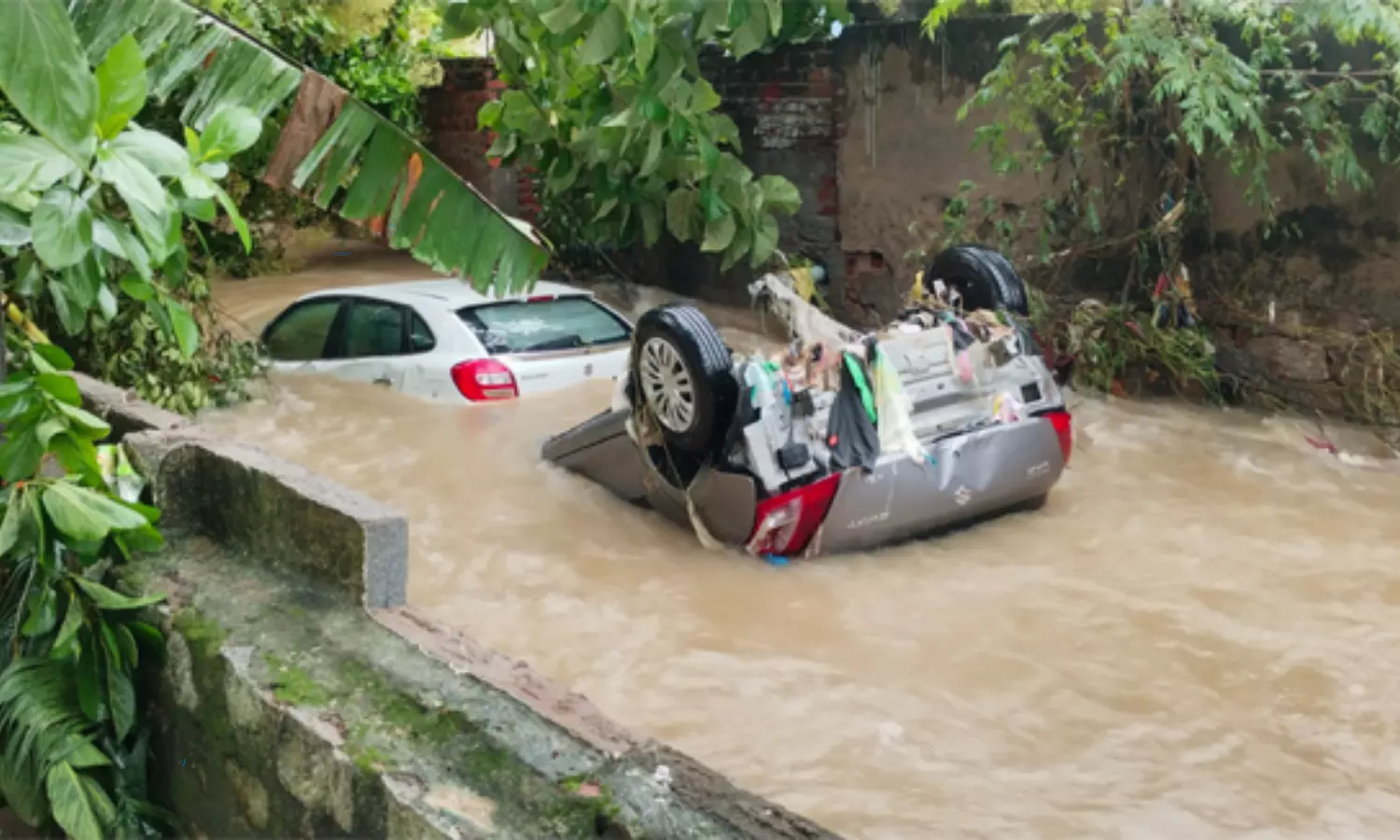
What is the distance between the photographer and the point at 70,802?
401cm

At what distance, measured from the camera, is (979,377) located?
22.6ft

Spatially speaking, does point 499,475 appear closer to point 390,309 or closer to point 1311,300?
point 390,309

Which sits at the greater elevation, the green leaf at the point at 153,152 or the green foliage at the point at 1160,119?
the green foliage at the point at 1160,119

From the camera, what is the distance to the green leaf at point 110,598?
417 centimetres

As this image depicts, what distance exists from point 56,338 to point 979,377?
6.40 meters

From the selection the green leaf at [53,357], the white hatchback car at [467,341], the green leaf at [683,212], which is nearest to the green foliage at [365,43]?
the green leaf at [683,212]

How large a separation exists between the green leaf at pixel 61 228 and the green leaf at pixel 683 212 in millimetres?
7969

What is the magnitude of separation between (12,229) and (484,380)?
15.8 ft

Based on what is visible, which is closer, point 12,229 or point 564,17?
point 12,229

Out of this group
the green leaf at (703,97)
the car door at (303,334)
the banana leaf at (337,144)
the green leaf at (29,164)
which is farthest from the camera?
the green leaf at (703,97)

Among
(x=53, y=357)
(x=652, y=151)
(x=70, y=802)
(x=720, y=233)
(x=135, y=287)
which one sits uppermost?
(x=652, y=151)

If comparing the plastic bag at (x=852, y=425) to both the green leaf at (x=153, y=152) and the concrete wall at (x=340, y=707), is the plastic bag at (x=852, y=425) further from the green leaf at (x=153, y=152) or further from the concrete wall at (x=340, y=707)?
the green leaf at (x=153, y=152)

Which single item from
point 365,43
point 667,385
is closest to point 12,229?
point 667,385

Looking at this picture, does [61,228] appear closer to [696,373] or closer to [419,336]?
[696,373]
